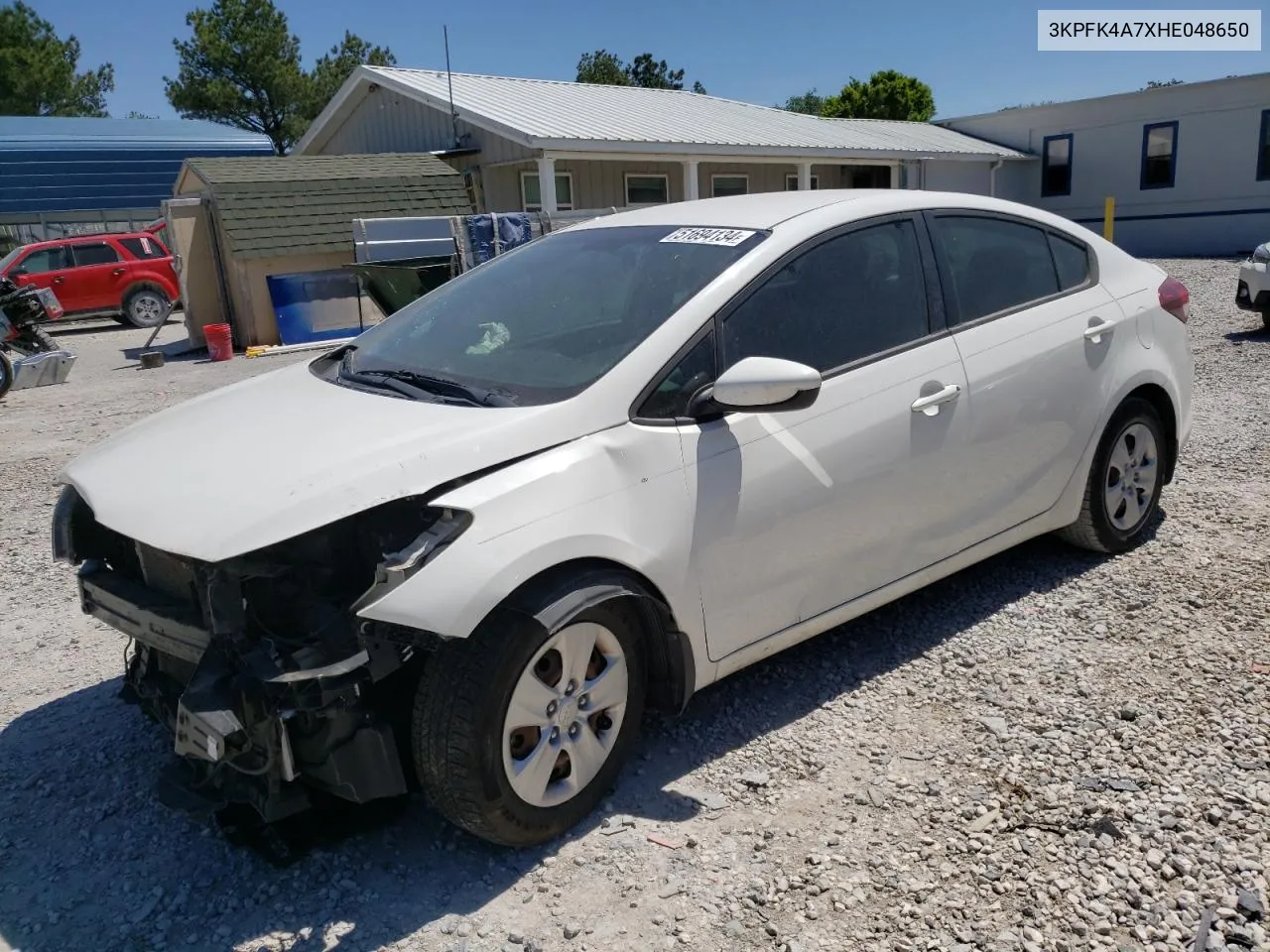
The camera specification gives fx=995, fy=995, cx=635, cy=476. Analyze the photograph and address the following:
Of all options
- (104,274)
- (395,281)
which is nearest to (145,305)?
(104,274)

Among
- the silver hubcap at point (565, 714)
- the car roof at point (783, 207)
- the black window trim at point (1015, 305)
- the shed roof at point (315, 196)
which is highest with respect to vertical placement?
the shed roof at point (315, 196)

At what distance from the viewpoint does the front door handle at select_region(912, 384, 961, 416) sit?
3447 millimetres

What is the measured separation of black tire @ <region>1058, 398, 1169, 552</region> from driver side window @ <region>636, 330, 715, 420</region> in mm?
2119

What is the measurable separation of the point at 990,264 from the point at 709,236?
1.28 meters

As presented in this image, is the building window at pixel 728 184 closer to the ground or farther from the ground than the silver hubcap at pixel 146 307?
farther from the ground

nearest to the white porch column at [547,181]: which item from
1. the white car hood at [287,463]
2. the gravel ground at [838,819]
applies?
the gravel ground at [838,819]

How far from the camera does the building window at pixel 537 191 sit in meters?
19.6

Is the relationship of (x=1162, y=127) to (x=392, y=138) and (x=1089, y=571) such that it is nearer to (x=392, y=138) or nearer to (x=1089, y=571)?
(x=392, y=138)

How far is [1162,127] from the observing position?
80.6 feet

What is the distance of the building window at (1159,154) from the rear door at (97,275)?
77.8 feet

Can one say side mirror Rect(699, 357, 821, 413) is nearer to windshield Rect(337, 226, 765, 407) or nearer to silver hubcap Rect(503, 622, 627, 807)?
windshield Rect(337, 226, 765, 407)

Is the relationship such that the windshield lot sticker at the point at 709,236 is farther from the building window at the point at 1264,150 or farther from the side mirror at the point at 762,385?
the building window at the point at 1264,150

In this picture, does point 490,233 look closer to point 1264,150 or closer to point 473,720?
point 473,720

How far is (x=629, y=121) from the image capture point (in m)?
19.3
